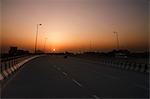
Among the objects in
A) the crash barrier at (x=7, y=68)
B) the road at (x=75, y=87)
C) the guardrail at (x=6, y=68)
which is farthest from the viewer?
the crash barrier at (x=7, y=68)

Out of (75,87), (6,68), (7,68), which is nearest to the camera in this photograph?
(75,87)

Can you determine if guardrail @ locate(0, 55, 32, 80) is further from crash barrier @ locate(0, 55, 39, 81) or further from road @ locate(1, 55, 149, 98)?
road @ locate(1, 55, 149, 98)

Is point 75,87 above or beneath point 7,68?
beneath

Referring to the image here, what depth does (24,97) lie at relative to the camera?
13.5 metres

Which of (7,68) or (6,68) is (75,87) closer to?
(6,68)

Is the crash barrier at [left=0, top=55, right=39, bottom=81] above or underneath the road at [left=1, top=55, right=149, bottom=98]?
above

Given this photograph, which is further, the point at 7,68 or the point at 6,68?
the point at 7,68

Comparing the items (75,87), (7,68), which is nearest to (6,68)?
(7,68)

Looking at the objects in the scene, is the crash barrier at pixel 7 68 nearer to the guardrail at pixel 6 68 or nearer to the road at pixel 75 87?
the guardrail at pixel 6 68

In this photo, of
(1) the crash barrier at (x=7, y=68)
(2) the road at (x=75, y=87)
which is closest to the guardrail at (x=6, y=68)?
(1) the crash barrier at (x=7, y=68)

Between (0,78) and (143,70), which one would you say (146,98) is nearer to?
(0,78)

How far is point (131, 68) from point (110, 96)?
1078 inches

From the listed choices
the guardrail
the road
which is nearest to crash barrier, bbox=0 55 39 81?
the guardrail

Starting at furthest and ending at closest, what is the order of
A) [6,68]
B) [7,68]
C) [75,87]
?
1. [7,68]
2. [6,68]
3. [75,87]
